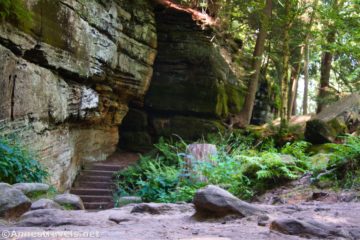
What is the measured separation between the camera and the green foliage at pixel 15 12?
21.7 ft

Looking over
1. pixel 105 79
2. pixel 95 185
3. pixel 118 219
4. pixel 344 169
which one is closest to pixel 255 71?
pixel 105 79

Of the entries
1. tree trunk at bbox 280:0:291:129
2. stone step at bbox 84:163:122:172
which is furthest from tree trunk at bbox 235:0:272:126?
stone step at bbox 84:163:122:172

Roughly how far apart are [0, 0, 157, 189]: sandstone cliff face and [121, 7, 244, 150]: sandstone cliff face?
661 mm

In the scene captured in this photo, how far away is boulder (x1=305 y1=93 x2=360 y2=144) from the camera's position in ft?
33.7

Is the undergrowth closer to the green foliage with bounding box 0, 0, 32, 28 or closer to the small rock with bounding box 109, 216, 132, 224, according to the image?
the small rock with bounding box 109, 216, 132, 224

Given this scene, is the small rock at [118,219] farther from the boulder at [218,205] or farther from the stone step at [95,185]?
the stone step at [95,185]

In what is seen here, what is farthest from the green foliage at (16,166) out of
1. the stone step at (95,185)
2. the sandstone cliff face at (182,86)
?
the sandstone cliff face at (182,86)

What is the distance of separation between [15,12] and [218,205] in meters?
6.02

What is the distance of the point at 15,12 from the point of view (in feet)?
22.8

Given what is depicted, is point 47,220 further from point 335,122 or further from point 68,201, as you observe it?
point 335,122

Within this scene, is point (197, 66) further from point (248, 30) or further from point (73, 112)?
point (73, 112)

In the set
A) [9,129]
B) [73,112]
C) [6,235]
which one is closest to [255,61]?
[73,112]

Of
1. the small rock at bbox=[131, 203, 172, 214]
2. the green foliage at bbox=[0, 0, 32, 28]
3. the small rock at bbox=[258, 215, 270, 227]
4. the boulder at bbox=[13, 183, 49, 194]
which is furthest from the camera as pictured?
the green foliage at bbox=[0, 0, 32, 28]

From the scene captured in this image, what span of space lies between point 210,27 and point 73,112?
23.7 ft
